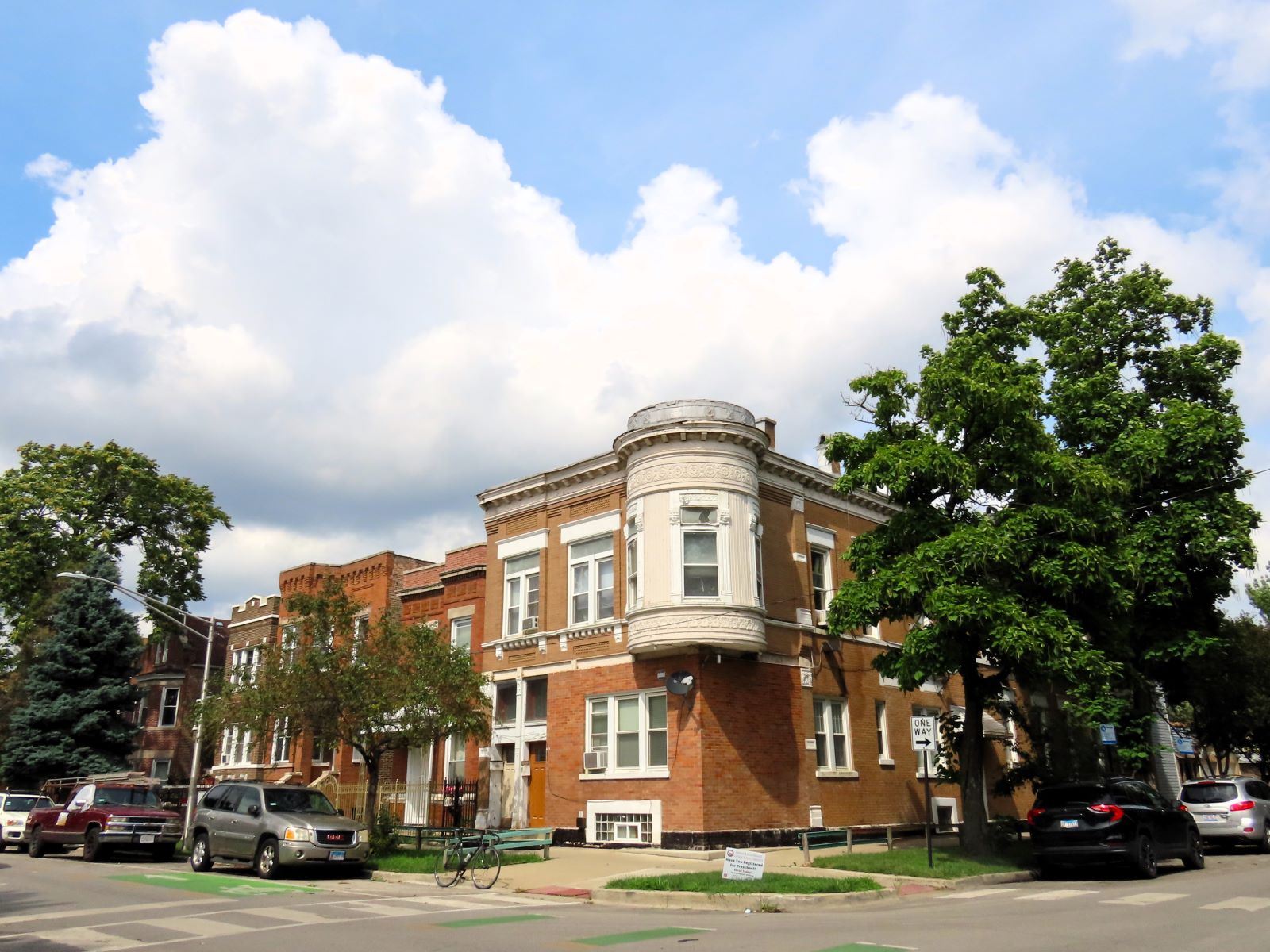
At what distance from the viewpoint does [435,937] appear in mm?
10711

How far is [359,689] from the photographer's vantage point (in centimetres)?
2095

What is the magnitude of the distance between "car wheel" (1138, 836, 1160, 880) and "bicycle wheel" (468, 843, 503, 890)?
1083cm

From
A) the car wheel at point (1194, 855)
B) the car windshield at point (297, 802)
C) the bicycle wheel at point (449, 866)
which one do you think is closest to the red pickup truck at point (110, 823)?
the car windshield at point (297, 802)

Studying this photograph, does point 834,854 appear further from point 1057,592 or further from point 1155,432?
point 1155,432

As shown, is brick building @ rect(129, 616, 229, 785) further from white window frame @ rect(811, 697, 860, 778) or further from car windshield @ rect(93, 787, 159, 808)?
white window frame @ rect(811, 697, 860, 778)

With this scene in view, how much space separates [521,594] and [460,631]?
4191mm

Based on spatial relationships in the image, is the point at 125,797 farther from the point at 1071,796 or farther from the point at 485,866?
the point at 1071,796

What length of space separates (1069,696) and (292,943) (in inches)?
716

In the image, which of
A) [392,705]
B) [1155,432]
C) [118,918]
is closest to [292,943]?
[118,918]

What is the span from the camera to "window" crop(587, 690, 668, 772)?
74.4 feet

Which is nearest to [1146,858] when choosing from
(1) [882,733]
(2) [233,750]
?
(1) [882,733]

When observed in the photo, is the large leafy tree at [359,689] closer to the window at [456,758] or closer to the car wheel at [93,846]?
the car wheel at [93,846]

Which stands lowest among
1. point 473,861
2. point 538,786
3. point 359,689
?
point 473,861

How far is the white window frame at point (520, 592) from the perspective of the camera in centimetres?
2711
